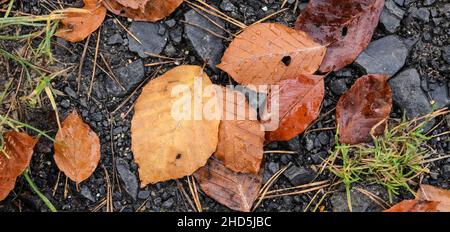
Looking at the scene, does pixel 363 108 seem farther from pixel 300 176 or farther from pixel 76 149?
pixel 76 149

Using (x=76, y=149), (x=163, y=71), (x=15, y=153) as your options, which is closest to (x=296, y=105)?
(x=163, y=71)

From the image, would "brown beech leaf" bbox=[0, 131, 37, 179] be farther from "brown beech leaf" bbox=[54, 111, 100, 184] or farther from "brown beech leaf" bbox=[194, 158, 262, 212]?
"brown beech leaf" bbox=[194, 158, 262, 212]

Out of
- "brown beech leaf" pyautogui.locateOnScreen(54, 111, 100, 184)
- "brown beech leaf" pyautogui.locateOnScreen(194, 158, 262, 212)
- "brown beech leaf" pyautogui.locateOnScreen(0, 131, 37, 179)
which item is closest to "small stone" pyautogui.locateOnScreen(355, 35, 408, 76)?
"brown beech leaf" pyautogui.locateOnScreen(194, 158, 262, 212)

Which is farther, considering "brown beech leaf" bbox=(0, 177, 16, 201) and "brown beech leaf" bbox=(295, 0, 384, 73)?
"brown beech leaf" bbox=(295, 0, 384, 73)
